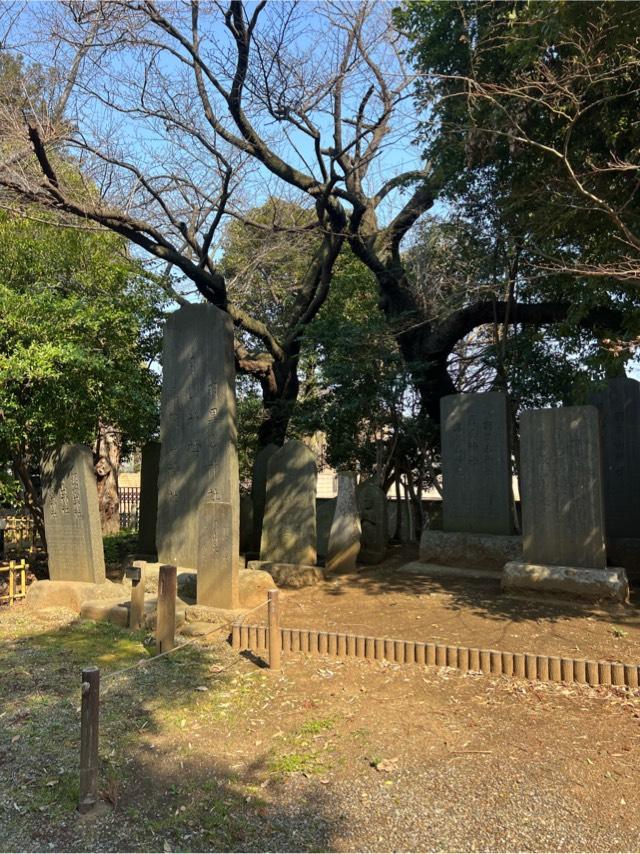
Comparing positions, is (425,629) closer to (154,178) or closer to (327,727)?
(327,727)

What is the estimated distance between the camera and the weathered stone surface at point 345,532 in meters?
8.85

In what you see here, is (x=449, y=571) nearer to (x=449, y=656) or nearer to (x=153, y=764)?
(x=449, y=656)

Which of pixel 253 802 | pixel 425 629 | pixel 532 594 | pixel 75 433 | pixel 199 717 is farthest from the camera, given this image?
pixel 75 433

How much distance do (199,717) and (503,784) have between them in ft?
6.47

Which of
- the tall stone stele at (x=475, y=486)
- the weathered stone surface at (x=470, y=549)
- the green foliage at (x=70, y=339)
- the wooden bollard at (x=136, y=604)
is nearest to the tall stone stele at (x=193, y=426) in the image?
the green foliage at (x=70, y=339)

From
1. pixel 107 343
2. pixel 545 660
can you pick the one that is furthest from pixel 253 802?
pixel 107 343

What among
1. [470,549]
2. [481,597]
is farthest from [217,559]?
[470,549]

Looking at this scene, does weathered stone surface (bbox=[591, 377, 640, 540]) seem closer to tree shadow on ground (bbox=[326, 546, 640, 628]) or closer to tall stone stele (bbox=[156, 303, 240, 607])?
tree shadow on ground (bbox=[326, 546, 640, 628])

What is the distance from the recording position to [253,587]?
22.6 feet

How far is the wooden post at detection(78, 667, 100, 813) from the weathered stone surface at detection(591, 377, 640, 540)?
8236 mm

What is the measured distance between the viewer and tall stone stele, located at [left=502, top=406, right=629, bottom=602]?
6.90 metres

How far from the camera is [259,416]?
47.4ft

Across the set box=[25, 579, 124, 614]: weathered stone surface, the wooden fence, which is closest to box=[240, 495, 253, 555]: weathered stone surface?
box=[25, 579, 124, 614]: weathered stone surface

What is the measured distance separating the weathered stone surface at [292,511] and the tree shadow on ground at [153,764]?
3.29 m
